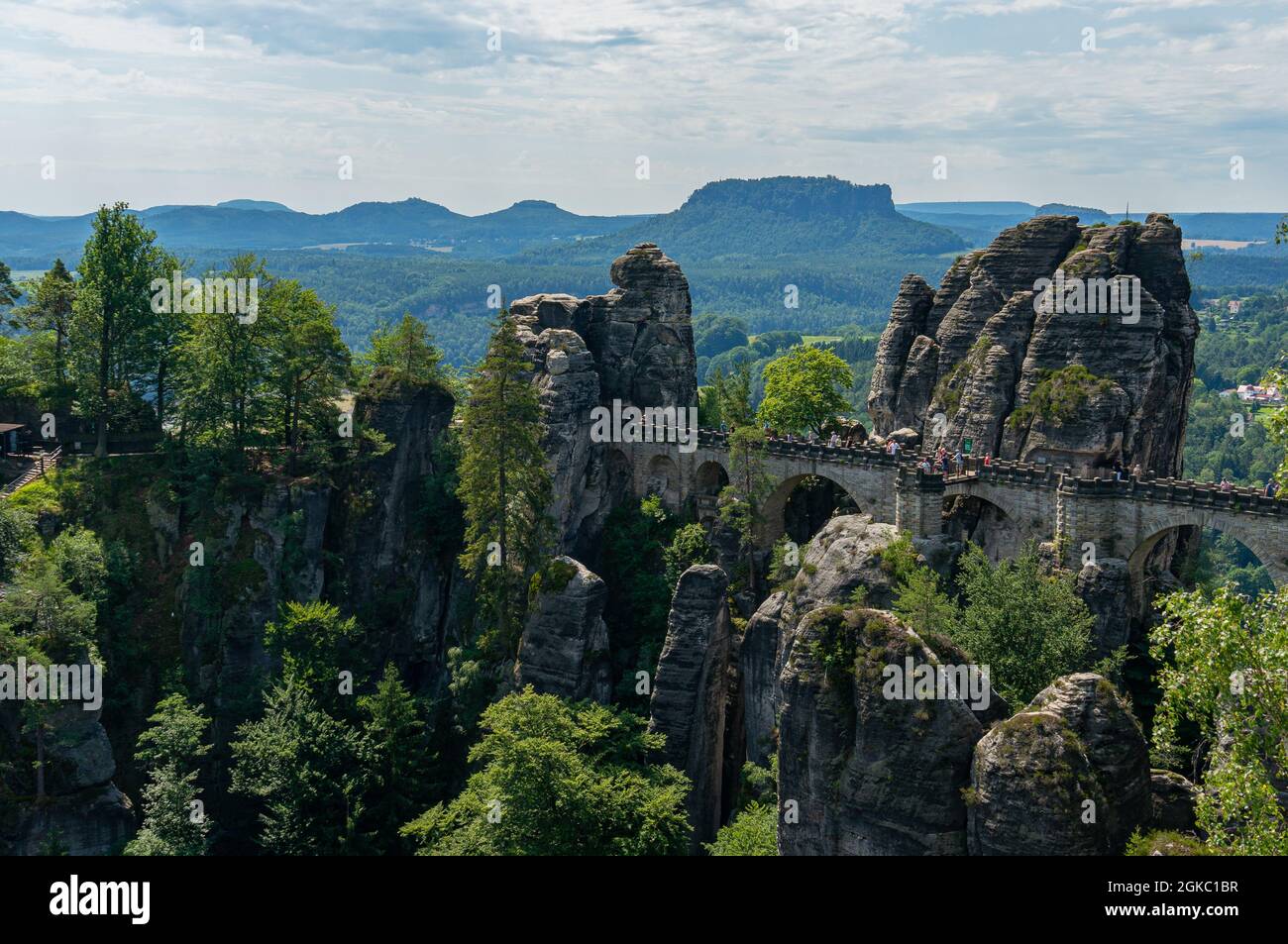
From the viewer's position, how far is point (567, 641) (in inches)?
2140

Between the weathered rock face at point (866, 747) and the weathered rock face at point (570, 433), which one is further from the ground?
the weathered rock face at point (570, 433)

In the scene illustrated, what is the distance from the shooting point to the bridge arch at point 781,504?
6359cm

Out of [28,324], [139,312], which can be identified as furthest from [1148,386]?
[28,324]

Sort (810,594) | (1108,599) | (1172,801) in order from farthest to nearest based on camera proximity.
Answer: (1108,599) < (810,594) < (1172,801)

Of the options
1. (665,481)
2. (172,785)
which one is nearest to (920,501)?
(665,481)

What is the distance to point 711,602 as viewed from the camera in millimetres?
53125

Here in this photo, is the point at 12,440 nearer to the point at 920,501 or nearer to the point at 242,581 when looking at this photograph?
the point at 242,581

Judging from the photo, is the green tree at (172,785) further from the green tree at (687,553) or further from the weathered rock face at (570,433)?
the green tree at (687,553)

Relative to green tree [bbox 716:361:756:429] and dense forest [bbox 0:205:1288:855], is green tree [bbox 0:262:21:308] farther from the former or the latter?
green tree [bbox 716:361:756:429]

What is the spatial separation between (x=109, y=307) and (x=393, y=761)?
3093 centimetres

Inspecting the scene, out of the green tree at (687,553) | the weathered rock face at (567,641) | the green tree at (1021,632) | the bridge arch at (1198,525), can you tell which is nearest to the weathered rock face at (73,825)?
the weathered rock face at (567,641)

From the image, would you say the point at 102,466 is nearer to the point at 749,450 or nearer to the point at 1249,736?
the point at 749,450

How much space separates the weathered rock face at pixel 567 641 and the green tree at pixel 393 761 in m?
5.51

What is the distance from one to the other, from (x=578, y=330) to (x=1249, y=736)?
5161 centimetres
